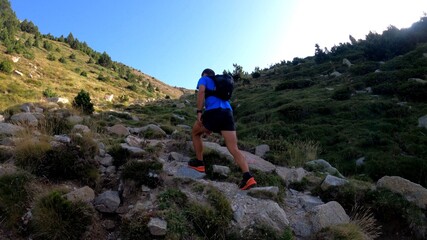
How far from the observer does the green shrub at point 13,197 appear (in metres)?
4.52

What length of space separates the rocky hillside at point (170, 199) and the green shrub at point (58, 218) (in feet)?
0.04

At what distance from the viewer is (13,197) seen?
4.75 m

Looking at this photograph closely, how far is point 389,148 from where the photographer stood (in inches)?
444

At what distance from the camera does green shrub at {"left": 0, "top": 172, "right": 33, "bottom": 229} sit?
4.52 meters

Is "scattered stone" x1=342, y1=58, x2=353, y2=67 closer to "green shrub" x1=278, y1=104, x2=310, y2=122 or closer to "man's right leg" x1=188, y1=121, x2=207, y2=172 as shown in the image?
"green shrub" x1=278, y1=104, x2=310, y2=122

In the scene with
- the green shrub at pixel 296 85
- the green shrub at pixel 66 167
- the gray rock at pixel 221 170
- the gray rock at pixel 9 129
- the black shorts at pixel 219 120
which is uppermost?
the green shrub at pixel 296 85

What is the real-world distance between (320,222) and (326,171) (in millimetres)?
3340

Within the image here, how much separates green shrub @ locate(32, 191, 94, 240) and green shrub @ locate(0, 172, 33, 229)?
32 cm

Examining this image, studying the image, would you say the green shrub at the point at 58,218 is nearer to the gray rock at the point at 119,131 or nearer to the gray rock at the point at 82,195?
the gray rock at the point at 82,195

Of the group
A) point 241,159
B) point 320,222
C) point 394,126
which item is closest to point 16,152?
point 241,159

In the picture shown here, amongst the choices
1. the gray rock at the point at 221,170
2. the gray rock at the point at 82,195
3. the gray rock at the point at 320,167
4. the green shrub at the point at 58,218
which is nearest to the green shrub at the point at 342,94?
the gray rock at the point at 320,167

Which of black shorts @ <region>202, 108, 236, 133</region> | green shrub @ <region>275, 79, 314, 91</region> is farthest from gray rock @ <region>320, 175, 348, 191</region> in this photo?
green shrub @ <region>275, 79, 314, 91</region>

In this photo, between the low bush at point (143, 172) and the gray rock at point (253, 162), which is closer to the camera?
the low bush at point (143, 172)

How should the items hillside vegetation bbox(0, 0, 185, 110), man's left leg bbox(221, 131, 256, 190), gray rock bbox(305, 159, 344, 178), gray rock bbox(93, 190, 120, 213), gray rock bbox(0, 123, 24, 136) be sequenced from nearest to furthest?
1. gray rock bbox(93, 190, 120, 213)
2. man's left leg bbox(221, 131, 256, 190)
3. gray rock bbox(0, 123, 24, 136)
4. gray rock bbox(305, 159, 344, 178)
5. hillside vegetation bbox(0, 0, 185, 110)
